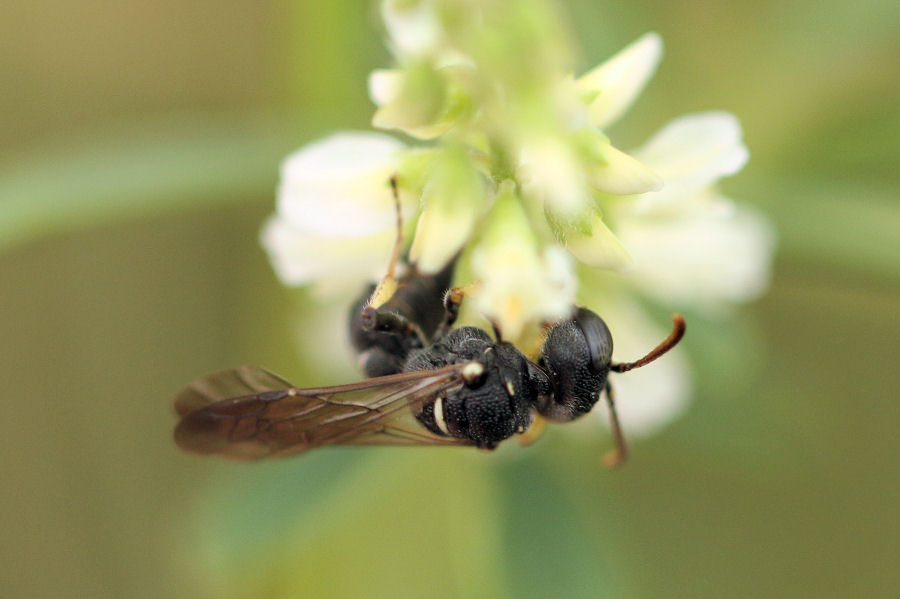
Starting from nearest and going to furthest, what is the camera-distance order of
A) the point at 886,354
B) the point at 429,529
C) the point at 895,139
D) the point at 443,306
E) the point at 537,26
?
the point at 537,26 → the point at 443,306 → the point at 895,139 → the point at 429,529 → the point at 886,354

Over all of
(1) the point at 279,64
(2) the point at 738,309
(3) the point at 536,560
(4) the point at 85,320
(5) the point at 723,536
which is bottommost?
(5) the point at 723,536

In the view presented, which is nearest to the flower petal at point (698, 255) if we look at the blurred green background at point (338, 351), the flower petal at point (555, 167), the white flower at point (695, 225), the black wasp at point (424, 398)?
the white flower at point (695, 225)

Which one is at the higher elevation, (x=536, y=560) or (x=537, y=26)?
(x=537, y=26)

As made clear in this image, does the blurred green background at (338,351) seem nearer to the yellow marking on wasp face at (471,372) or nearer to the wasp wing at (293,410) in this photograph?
the wasp wing at (293,410)

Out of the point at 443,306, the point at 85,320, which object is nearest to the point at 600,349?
the point at 443,306

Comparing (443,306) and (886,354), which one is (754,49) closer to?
(886,354)

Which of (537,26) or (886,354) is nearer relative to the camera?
(537,26)

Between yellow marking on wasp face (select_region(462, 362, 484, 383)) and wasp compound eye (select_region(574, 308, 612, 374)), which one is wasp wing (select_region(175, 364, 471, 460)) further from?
wasp compound eye (select_region(574, 308, 612, 374))

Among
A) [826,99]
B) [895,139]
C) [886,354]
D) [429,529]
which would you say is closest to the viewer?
[895,139]
